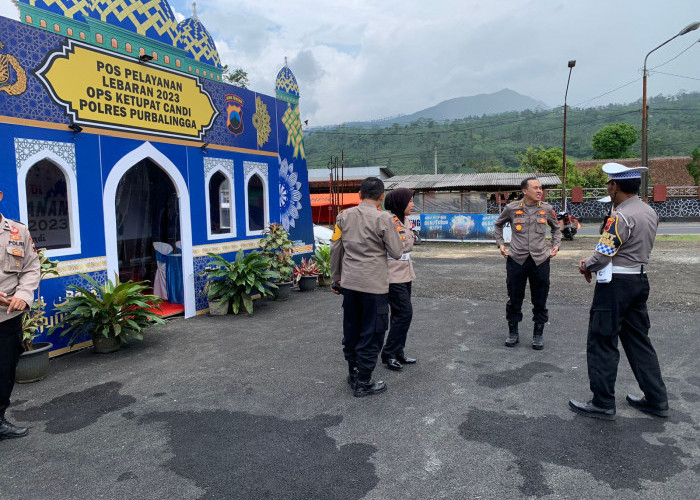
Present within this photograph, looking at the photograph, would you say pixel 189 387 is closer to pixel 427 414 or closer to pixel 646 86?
pixel 427 414

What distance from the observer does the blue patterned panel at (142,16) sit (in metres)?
6.08

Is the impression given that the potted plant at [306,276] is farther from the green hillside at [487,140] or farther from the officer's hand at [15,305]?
the green hillside at [487,140]

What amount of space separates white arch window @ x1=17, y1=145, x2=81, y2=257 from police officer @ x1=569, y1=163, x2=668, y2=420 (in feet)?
17.8

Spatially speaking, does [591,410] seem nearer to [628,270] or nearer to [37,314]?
[628,270]

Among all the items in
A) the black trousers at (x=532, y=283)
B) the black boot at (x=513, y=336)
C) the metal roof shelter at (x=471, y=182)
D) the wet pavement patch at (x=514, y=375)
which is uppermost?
the metal roof shelter at (x=471, y=182)

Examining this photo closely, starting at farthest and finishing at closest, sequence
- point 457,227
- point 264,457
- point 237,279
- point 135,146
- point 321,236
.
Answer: point 457,227
point 321,236
point 237,279
point 135,146
point 264,457

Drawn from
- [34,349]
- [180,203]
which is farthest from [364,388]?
[180,203]

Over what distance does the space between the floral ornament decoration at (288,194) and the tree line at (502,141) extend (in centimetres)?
3751

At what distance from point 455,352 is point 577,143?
68.5 metres

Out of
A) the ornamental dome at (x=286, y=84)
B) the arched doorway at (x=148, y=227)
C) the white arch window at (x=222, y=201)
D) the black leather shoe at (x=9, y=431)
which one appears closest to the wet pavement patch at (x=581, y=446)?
the black leather shoe at (x=9, y=431)

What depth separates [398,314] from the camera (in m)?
4.70

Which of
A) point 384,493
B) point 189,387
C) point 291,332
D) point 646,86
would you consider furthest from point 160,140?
point 646,86

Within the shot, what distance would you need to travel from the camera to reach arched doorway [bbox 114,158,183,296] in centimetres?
804

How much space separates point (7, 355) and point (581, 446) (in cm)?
393
